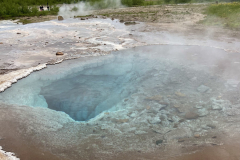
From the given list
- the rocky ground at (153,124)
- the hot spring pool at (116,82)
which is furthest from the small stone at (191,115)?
the hot spring pool at (116,82)

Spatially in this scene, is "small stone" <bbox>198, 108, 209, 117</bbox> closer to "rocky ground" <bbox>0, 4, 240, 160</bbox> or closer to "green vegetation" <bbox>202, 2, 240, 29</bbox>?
"rocky ground" <bbox>0, 4, 240, 160</bbox>

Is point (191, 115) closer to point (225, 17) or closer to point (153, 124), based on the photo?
point (153, 124)

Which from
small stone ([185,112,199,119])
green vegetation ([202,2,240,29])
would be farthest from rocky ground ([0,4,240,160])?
green vegetation ([202,2,240,29])

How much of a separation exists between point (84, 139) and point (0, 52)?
19.9ft

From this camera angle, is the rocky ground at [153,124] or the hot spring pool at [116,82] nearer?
the rocky ground at [153,124]

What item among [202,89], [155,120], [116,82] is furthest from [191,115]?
[116,82]

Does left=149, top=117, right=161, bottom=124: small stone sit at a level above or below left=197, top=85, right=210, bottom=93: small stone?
below

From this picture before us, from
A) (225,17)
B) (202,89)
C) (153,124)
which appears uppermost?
(225,17)

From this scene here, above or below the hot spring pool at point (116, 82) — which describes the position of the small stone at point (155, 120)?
below

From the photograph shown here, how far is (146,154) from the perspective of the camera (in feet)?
9.66

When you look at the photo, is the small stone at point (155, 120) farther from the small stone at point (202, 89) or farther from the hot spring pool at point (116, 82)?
the small stone at point (202, 89)

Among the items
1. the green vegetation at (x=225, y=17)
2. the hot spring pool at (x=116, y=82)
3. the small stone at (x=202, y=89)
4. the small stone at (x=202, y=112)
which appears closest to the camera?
the small stone at (x=202, y=112)

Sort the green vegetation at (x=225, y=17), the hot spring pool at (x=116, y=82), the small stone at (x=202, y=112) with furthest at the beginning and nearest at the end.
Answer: the green vegetation at (x=225, y=17) → the hot spring pool at (x=116, y=82) → the small stone at (x=202, y=112)

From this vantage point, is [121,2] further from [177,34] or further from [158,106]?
[158,106]
